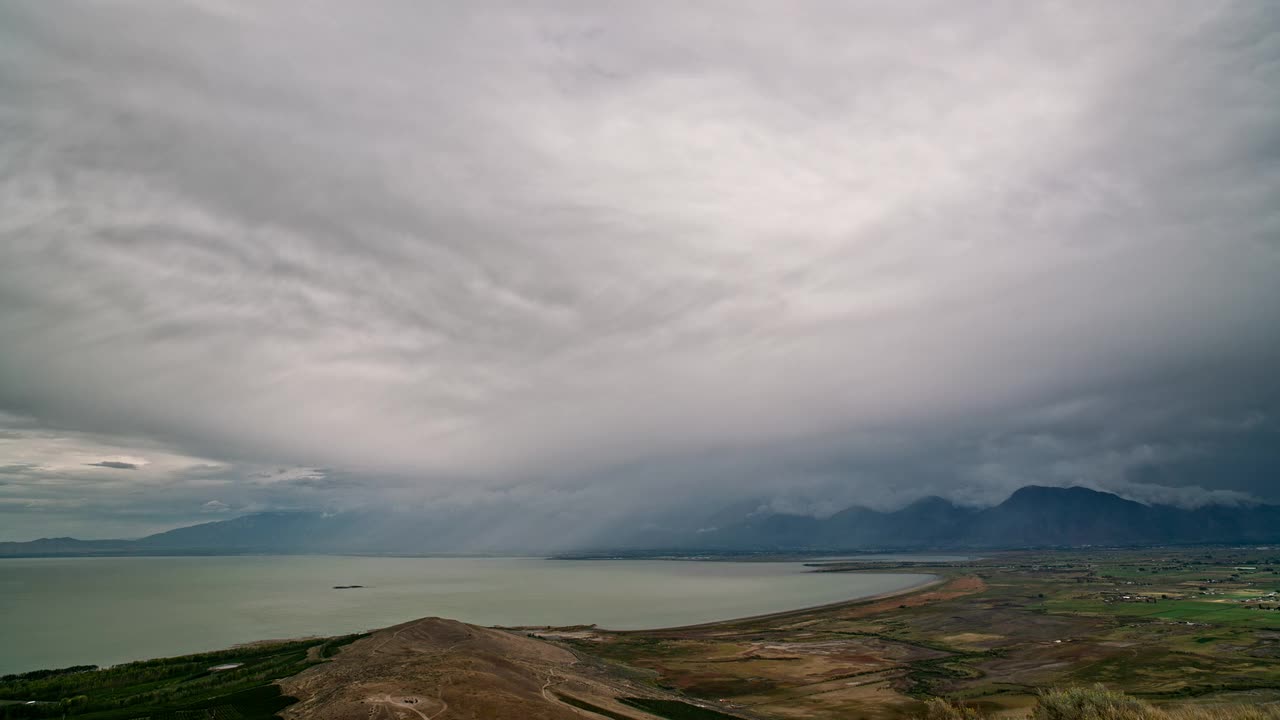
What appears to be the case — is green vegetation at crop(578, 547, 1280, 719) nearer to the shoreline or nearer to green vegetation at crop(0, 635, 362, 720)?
the shoreline

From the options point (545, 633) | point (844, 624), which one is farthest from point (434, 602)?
point (844, 624)

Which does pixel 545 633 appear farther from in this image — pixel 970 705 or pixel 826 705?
pixel 970 705

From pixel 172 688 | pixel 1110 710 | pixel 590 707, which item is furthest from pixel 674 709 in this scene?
pixel 172 688

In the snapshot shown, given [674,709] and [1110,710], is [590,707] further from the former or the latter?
[1110,710]

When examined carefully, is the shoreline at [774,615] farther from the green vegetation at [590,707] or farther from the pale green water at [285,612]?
the green vegetation at [590,707]

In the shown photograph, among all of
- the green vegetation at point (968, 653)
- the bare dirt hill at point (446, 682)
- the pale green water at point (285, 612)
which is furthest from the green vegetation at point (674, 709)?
the pale green water at point (285, 612)

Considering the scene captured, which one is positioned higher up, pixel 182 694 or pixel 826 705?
pixel 182 694
